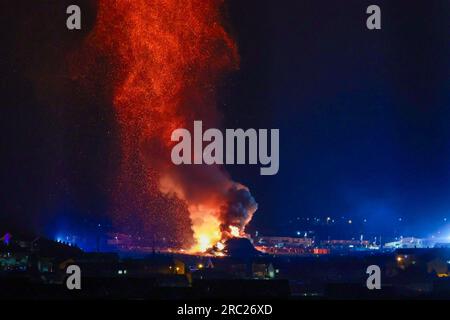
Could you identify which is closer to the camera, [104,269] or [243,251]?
[104,269]
